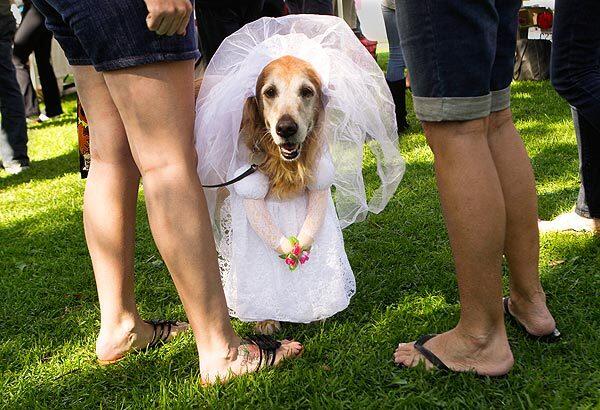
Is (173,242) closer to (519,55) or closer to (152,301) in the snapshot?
(152,301)

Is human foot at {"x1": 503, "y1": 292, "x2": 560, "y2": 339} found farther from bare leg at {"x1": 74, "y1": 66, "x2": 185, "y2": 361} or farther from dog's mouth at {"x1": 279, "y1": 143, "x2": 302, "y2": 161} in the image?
bare leg at {"x1": 74, "y1": 66, "x2": 185, "y2": 361}

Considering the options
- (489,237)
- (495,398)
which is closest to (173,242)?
(489,237)

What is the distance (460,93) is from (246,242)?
1042mm

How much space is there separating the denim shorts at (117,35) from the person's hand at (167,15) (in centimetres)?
5

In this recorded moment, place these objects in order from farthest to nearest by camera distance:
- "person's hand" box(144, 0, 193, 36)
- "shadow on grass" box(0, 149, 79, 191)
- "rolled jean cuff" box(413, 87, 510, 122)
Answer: "shadow on grass" box(0, 149, 79, 191)
"rolled jean cuff" box(413, 87, 510, 122)
"person's hand" box(144, 0, 193, 36)

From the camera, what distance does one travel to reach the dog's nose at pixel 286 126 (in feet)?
7.49

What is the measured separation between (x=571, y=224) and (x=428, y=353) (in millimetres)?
1417

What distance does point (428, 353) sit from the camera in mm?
2107

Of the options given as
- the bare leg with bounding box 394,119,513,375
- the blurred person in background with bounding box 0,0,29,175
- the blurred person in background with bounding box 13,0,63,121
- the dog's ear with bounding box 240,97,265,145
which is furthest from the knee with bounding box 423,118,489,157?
the blurred person in background with bounding box 13,0,63,121

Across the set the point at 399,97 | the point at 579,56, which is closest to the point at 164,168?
the point at 579,56

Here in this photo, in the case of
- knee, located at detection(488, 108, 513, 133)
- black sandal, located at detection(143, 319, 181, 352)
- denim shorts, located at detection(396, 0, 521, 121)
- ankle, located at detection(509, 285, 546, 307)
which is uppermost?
denim shorts, located at detection(396, 0, 521, 121)

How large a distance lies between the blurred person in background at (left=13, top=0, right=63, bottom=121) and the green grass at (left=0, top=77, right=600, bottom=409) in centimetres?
388

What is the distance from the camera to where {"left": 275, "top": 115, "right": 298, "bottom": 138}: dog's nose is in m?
2.28

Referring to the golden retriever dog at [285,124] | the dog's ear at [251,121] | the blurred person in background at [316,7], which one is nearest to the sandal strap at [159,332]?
the golden retriever dog at [285,124]
